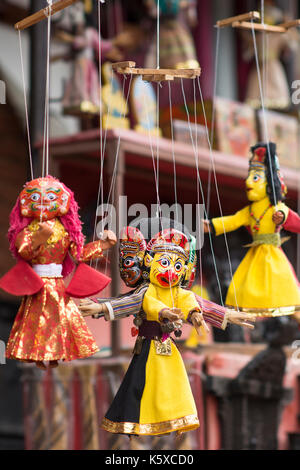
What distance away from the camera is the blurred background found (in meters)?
5.05

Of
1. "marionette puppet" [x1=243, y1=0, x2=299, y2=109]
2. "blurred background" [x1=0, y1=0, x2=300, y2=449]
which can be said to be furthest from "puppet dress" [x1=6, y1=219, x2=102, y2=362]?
"marionette puppet" [x1=243, y1=0, x2=299, y2=109]

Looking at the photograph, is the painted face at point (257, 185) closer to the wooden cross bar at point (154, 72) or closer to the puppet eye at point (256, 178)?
the puppet eye at point (256, 178)

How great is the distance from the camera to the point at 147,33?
278 inches

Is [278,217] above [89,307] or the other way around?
above

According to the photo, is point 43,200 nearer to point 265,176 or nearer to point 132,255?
point 132,255

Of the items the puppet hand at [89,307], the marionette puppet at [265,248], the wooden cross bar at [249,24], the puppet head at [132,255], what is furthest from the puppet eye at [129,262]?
the wooden cross bar at [249,24]

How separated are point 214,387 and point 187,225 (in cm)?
168

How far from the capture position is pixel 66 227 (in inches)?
138

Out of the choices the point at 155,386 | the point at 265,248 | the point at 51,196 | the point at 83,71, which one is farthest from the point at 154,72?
the point at 83,71

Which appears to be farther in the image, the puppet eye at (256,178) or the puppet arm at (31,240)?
the puppet eye at (256,178)

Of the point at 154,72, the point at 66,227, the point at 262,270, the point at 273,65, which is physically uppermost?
the point at 273,65

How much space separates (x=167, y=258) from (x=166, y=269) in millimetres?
40

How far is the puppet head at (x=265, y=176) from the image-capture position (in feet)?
12.7

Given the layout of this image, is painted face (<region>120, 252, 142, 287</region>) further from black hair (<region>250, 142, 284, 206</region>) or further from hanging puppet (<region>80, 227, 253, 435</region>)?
black hair (<region>250, 142, 284, 206</region>)
